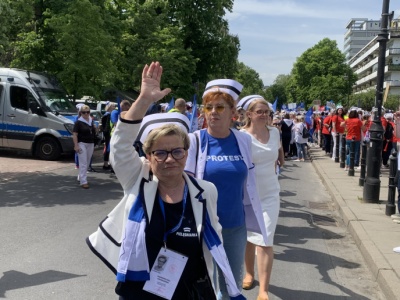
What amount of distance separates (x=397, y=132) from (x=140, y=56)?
2226cm

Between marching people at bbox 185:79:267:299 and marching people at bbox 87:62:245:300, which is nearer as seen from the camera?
marching people at bbox 87:62:245:300

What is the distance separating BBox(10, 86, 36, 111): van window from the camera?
15.8 m

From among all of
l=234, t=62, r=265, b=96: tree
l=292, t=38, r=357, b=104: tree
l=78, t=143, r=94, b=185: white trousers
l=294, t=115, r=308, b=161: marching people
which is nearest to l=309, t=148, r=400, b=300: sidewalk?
l=78, t=143, r=94, b=185: white trousers

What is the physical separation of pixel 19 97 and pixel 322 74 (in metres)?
71.2

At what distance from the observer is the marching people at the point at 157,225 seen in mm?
2436

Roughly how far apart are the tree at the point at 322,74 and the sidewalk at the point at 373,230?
6663 cm

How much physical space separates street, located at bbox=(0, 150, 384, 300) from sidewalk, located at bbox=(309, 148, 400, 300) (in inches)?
5.9

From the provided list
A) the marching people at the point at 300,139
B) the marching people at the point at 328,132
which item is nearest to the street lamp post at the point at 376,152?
the marching people at the point at 300,139

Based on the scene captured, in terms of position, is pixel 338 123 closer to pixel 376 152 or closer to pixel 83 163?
pixel 376 152

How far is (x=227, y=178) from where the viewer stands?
3496 mm

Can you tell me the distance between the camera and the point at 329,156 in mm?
20812

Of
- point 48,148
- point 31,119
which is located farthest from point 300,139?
point 31,119

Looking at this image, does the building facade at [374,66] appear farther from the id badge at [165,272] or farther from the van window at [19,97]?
the id badge at [165,272]

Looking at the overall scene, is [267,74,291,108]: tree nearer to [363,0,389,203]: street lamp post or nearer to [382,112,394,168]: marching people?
[382,112,394,168]: marching people
